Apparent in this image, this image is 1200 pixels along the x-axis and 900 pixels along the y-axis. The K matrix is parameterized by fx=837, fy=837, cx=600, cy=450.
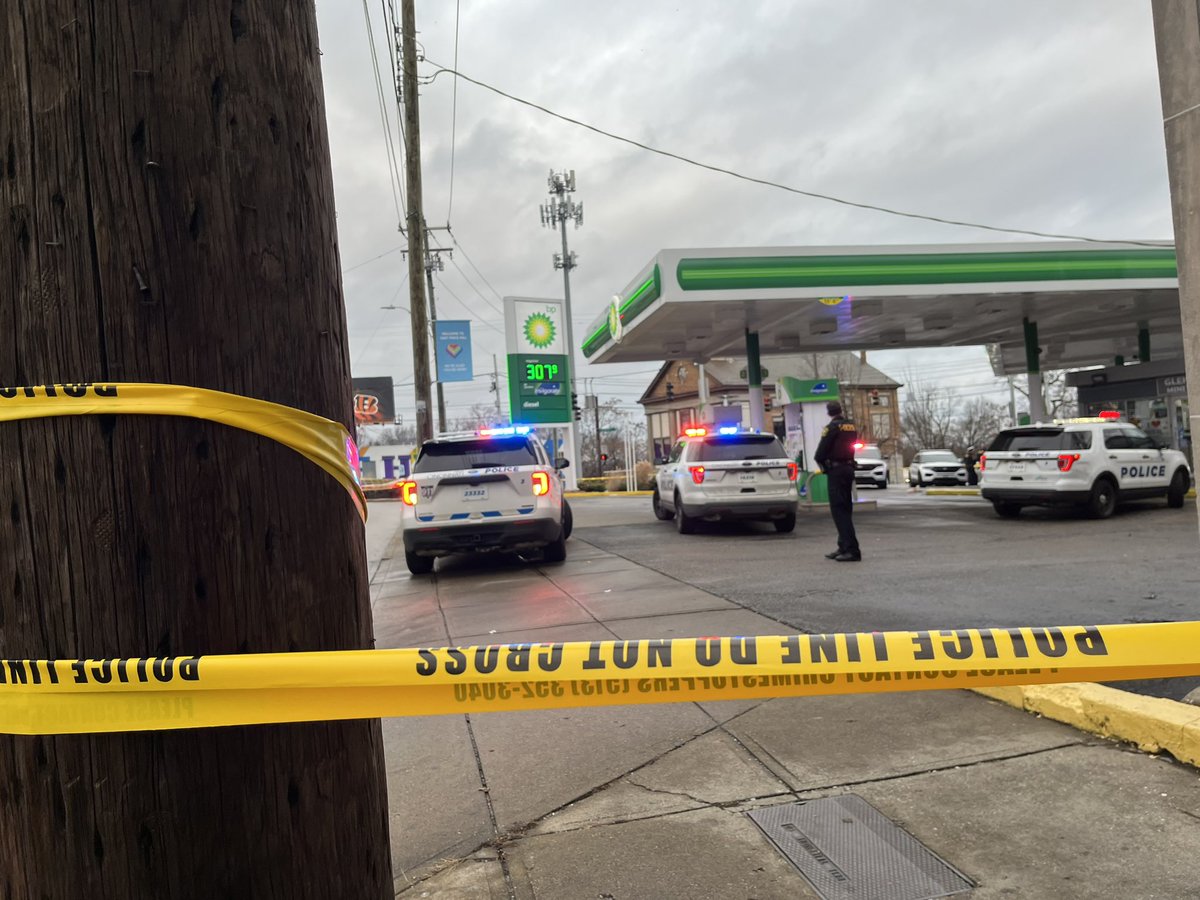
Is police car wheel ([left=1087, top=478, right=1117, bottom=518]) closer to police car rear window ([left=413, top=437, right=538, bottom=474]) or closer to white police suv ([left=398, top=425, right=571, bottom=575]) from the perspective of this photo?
white police suv ([left=398, top=425, right=571, bottom=575])

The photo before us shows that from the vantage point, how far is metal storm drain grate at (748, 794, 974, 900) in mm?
2668

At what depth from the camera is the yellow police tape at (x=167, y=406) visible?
1435mm

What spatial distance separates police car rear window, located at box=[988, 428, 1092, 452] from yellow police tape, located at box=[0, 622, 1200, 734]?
1311 cm

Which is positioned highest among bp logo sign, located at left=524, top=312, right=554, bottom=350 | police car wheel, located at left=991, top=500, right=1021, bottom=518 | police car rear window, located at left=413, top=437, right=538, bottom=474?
bp logo sign, located at left=524, top=312, right=554, bottom=350

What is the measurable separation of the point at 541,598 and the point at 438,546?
2.43m

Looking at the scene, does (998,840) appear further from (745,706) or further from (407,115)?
(407,115)

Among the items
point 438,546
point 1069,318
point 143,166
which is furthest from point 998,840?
point 1069,318

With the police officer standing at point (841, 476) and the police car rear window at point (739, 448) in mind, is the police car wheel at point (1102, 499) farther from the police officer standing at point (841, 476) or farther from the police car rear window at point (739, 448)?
the police officer standing at point (841, 476)

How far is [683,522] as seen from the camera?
13.7 meters

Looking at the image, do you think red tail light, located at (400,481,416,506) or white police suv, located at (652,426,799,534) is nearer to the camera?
red tail light, located at (400,481,416,506)

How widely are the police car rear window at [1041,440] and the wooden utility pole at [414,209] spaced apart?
10920 millimetres

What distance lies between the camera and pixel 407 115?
57.4ft

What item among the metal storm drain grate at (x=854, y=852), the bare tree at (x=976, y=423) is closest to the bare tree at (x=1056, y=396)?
the bare tree at (x=976, y=423)

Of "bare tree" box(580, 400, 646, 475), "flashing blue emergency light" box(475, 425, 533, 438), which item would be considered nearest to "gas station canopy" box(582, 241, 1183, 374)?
"flashing blue emergency light" box(475, 425, 533, 438)
